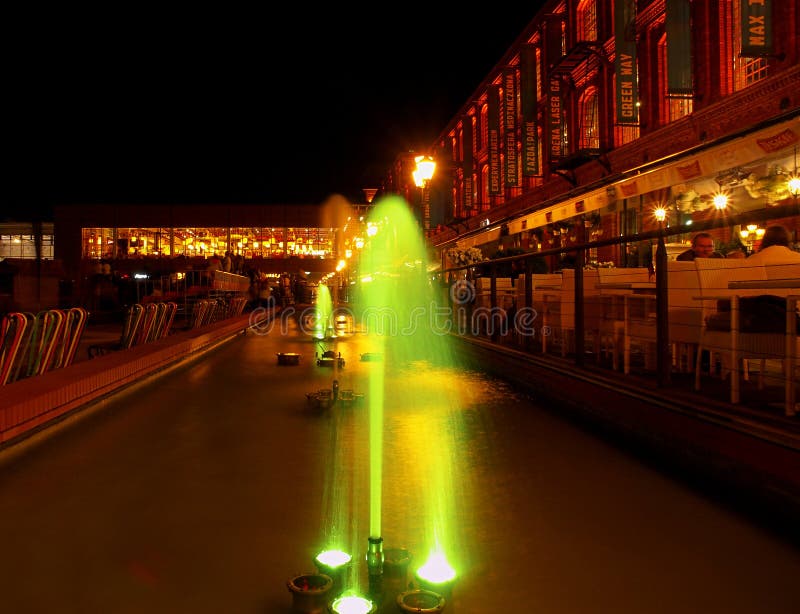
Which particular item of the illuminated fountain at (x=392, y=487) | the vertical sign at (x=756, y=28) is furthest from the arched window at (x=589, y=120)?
the illuminated fountain at (x=392, y=487)

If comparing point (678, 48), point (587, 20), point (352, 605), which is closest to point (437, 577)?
point (352, 605)

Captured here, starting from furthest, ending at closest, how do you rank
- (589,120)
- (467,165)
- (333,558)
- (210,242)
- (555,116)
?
1. (210,242)
2. (467,165)
3. (555,116)
4. (589,120)
5. (333,558)

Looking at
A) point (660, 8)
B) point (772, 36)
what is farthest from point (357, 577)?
point (660, 8)

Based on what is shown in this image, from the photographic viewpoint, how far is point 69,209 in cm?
6781

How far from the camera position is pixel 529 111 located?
2661 cm

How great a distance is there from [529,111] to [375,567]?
84.2 feet

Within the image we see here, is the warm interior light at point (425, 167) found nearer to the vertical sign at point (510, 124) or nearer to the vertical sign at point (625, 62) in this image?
the vertical sign at point (625, 62)

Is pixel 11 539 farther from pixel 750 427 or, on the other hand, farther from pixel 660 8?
pixel 660 8

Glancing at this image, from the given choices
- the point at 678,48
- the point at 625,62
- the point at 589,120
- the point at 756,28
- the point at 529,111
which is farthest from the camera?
the point at 529,111

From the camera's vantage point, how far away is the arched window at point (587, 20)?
23.3 m

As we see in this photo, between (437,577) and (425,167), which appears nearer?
(437,577)

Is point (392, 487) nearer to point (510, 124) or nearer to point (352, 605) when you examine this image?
point (352, 605)

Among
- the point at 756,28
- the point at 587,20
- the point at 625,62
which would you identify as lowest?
the point at 756,28

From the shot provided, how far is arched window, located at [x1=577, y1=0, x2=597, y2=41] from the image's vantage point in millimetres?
23300
